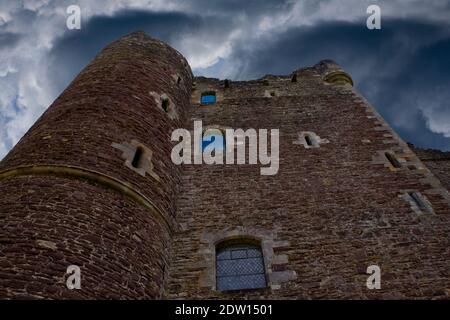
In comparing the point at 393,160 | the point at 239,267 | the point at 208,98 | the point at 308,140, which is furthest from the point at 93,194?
the point at 208,98

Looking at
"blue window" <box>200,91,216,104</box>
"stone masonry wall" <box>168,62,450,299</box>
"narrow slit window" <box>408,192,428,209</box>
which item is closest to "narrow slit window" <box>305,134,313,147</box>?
"stone masonry wall" <box>168,62,450,299</box>

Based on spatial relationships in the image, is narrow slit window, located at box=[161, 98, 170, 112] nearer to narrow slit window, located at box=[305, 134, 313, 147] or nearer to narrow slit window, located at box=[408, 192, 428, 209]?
narrow slit window, located at box=[305, 134, 313, 147]

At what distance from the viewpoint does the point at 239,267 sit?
8.41 metres

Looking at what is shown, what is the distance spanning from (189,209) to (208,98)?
6.75 meters

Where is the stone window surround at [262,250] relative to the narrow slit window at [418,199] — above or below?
below

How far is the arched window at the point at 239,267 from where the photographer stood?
8047 mm

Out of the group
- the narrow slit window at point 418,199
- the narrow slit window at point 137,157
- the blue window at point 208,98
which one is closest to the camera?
the narrow slit window at point 137,157

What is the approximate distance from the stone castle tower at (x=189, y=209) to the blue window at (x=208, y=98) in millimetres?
2416

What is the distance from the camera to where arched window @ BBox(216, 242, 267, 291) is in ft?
26.4

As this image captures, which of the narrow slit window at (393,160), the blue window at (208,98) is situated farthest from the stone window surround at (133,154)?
the blue window at (208,98)

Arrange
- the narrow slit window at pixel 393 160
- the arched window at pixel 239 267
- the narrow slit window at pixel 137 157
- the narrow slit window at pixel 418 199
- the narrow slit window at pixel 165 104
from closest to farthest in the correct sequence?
the arched window at pixel 239 267 → the narrow slit window at pixel 137 157 → the narrow slit window at pixel 418 199 → the narrow slit window at pixel 393 160 → the narrow slit window at pixel 165 104

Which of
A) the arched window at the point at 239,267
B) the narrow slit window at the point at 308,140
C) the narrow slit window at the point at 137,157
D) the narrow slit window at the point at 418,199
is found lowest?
the arched window at the point at 239,267

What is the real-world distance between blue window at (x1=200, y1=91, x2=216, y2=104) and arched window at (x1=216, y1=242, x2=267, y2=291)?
294 inches

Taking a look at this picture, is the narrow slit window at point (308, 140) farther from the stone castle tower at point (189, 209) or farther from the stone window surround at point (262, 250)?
the stone window surround at point (262, 250)
